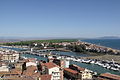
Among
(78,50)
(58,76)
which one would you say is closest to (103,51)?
(78,50)

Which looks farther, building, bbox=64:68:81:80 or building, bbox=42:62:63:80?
building, bbox=64:68:81:80

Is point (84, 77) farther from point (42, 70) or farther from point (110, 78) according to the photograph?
point (42, 70)

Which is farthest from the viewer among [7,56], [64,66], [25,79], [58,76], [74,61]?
[74,61]

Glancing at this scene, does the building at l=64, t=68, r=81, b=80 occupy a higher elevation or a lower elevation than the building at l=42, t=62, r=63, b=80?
lower

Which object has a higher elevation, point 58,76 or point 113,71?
point 58,76

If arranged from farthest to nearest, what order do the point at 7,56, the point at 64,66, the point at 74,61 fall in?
the point at 74,61, the point at 7,56, the point at 64,66

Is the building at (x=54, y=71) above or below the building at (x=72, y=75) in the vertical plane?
above

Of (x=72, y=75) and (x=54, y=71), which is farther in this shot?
(x=72, y=75)

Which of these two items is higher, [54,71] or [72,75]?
[54,71]

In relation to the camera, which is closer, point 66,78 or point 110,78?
point 110,78

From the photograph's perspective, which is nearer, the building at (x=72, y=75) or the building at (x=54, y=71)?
the building at (x=54, y=71)
